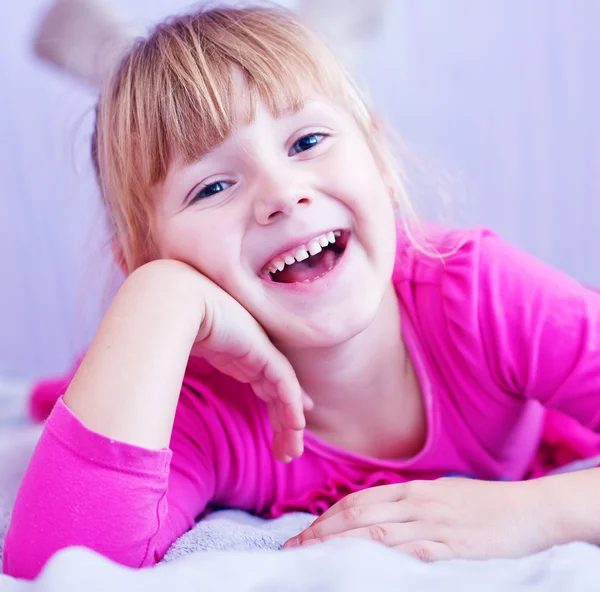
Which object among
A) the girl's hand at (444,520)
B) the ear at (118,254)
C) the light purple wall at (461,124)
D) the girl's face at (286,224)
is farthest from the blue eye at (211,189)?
the light purple wall at (461,124)

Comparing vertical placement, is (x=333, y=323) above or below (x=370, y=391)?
above

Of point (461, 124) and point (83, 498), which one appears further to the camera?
point (461, 124)

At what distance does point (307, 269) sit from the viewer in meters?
0.97

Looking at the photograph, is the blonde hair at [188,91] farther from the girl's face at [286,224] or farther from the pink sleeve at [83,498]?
the pink sleeve at [83,498]

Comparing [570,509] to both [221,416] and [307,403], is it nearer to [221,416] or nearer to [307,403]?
[307,403]

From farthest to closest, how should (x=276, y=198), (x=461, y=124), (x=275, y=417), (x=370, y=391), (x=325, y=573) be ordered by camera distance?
(x=461, y=124), (x=370, y=391), (x=275, y=417), (x=276, y=198), (x=325, y=573)

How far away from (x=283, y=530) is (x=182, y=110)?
1.56ft

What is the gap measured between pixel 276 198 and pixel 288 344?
8.2 inches

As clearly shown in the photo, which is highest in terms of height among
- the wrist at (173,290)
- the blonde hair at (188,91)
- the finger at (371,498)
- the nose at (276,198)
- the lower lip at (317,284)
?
the blonde hair at (188,91)

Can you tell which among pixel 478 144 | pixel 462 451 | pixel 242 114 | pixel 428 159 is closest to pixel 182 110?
pixel 242 114

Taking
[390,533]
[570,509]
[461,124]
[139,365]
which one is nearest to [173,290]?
[139,365]

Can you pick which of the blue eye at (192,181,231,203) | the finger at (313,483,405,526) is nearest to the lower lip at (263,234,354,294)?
the blue eye at (192,181,231,203)

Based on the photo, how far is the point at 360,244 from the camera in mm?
943

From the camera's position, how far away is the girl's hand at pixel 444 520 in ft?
2.46
